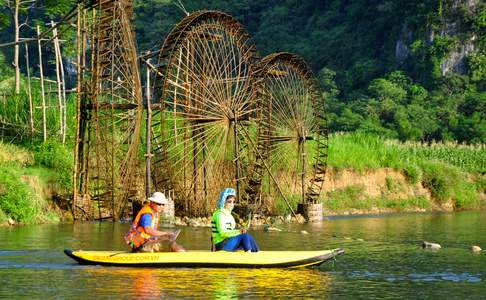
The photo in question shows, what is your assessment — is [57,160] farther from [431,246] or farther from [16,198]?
[431,246]

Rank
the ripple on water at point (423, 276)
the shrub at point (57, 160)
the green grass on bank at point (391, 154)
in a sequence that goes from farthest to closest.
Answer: the green grass on bank at point (391, 154) < the shrub at point (57, 160) < the ripple on water at point (423, 276)

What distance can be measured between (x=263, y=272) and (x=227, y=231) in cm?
120

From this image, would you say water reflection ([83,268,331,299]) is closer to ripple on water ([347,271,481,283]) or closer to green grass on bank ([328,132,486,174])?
ripple on water ([347,271,481,283])

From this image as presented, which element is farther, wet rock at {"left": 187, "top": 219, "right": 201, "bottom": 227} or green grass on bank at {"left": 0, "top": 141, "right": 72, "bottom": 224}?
wet rock at {"left": 187, "top": 219, "right": 201, "bottom": 227}

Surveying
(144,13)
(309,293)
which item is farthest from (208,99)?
(144,13)

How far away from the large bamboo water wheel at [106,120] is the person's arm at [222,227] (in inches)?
496

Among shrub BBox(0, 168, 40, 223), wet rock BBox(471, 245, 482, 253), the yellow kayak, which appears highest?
shrub BBox(0, 168, 40, 223)

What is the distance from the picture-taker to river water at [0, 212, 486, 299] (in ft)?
64.5

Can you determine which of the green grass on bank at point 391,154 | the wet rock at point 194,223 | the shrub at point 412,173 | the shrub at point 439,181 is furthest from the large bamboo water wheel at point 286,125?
the shrub at point 439,181

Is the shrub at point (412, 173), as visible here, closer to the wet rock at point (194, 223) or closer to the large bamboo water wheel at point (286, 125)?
the large bamboo water wheel at point (286, 125)

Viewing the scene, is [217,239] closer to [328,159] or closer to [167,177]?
[167,177]

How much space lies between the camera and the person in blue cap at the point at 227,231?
74.9 ft

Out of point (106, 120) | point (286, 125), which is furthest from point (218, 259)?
point (286, 125)

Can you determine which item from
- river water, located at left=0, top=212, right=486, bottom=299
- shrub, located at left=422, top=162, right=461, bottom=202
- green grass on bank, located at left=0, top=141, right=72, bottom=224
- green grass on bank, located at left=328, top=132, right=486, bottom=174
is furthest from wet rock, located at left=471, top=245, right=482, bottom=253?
shrub, located at left=422, top=162, right=461, bottom=202
